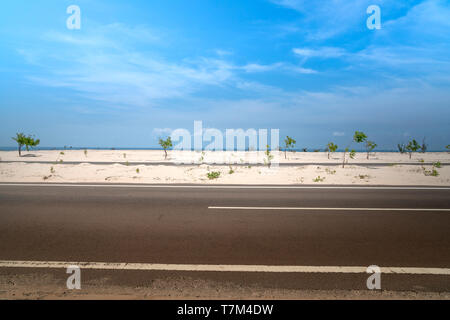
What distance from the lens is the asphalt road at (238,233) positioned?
3.13 m

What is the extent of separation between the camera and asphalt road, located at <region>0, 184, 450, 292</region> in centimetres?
313

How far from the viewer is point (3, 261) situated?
11.3 feet

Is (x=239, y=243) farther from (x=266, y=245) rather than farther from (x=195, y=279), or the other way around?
(x=195, y=279)

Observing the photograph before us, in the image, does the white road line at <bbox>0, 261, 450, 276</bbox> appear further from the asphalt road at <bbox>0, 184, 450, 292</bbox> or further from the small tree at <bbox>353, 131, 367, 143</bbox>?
the small tree at <bbox>353, 131, 367, 143</bbox>

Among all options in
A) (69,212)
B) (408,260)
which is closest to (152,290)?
(408,260)

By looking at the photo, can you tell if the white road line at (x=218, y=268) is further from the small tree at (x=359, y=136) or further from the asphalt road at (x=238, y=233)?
the small tree at (x=359, y=136)

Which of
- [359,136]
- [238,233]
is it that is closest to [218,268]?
[238,233]

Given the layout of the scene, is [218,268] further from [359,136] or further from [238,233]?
[359,136]

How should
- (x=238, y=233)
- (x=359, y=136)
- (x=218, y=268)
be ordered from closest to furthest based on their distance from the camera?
(x=218, y=268)
(x=238, y=233)
(x=359, y=136)

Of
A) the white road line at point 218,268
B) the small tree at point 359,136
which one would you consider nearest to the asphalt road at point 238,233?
the white road line at point 218,268

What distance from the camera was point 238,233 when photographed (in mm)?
4594

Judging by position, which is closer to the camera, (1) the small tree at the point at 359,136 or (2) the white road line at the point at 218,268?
(2) the white road line at the point at 218,268
